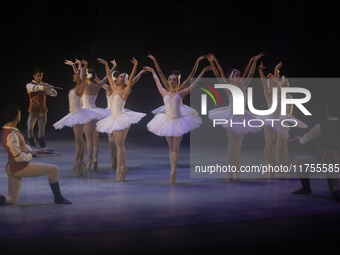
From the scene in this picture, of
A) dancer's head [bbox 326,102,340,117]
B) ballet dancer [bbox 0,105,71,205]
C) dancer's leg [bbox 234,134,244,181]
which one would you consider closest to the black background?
dancer's leg [bbox 234,134,244,181]

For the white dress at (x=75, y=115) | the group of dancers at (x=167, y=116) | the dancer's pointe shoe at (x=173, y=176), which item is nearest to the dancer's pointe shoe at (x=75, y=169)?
the group of dancers at (x=167, y=116)

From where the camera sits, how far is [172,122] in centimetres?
643

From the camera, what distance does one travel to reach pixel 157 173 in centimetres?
739

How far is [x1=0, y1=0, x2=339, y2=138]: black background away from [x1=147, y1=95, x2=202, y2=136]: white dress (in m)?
3.26

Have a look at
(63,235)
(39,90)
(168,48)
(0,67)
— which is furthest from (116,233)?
(0,67)

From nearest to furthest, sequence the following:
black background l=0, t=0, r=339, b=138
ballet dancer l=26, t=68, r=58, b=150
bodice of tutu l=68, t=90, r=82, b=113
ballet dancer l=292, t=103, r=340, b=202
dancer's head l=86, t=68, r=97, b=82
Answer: ballet dancer l=292, t=103, r=340, b=202, bodice of tutu l=68, t=90, r=82, b=113, dancer's head l=86, t=68, r=97, b=82, ballet dancer l=26, t=68, r=58, b=150, black background l=0, t=0, r=339, b=138

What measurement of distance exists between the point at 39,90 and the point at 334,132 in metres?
5.62

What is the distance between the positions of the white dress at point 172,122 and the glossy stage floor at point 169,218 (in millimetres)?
717

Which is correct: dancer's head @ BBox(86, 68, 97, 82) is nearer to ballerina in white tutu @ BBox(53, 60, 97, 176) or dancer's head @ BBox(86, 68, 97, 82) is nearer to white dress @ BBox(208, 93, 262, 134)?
ballerina in white tutu @ BBox(53, 60, 97, 176)

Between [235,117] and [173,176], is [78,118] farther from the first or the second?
[235,117]

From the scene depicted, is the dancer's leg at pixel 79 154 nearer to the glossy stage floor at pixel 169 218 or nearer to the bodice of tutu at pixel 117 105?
the glossy stage floor at pixel 169 218

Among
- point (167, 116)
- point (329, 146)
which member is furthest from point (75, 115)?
point (329, 146)

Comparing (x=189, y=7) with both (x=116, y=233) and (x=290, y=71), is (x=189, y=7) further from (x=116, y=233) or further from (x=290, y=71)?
(x=116, y=233)

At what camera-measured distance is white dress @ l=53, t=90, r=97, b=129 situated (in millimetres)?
6934
